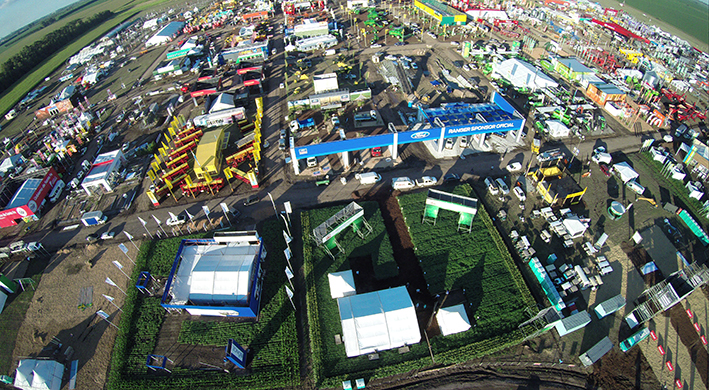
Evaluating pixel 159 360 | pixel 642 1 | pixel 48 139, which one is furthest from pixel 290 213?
pixel 642 1

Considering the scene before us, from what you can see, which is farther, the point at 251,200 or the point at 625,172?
the point at 251,200

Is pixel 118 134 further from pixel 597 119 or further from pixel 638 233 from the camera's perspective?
pixel 597 119

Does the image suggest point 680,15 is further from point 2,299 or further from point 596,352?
point 2,299

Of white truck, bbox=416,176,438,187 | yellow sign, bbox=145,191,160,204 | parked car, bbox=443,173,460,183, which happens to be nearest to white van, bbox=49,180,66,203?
yellow sign, bbox=145,191,160,204

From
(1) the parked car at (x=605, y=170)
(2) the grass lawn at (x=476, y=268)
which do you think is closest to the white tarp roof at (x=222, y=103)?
(2) the grass lawn at (x=476, y=268)

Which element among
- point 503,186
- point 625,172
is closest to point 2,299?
point 503,186

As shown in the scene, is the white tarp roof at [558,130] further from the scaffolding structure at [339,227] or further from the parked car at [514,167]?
the scaffolding structure at [339,227]

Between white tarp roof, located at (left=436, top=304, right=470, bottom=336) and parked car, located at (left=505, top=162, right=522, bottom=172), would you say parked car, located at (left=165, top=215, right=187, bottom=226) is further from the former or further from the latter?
parked car, located at (left=505, top=162, right=522, bottom=172)
